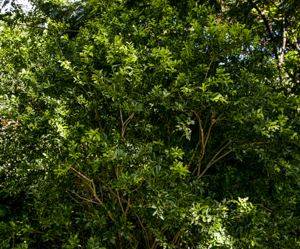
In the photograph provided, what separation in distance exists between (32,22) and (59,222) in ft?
15.8

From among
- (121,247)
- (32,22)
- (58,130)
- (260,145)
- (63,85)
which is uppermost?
(32,22)

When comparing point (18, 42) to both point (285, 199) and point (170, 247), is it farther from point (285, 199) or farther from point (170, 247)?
point (285, 199)

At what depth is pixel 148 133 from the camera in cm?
335

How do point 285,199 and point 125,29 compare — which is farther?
point 125,29

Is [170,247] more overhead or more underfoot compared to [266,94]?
more underfoot

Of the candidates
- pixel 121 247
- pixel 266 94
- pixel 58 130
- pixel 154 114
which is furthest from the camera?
pixel 154 114

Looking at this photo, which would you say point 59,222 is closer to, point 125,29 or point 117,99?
point 117,99

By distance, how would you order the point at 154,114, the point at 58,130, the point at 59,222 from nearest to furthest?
1. the point at 58,130
2. the point at 59,222
3. the point at 154,114

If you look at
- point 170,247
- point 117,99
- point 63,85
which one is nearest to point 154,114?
point 117,99

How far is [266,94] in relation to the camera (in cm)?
298

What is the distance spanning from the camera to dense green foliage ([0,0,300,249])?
2660 mm

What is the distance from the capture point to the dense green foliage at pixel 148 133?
2.66m

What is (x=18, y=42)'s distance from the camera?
11.9ft

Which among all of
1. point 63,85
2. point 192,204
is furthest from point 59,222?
point 63,85
